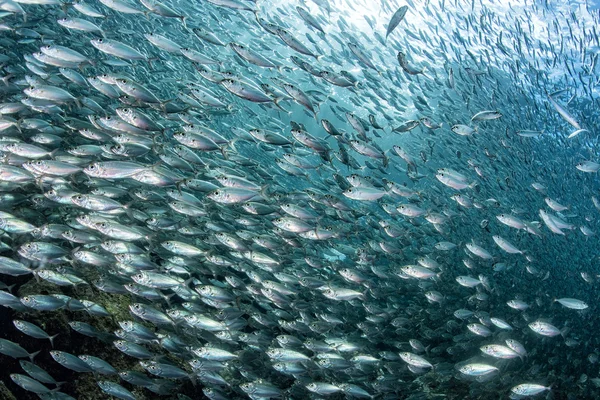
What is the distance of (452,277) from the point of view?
40.7 ft

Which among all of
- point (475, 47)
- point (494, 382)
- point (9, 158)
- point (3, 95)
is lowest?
point (9, 158)

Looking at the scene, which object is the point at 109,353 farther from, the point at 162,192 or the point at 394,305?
the point at 394,305

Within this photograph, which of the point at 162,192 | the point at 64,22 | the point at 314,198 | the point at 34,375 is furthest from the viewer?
the point at 314,198

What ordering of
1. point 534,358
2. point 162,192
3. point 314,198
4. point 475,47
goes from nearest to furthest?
point 162,192 → point 314,198 → point 534,358 → point 475,47

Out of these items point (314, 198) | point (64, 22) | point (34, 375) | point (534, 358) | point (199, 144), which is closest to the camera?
point (34, 375)

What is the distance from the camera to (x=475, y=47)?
68.6 ft

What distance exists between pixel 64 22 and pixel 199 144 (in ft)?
9.47

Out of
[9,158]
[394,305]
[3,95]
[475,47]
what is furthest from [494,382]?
[475,47]

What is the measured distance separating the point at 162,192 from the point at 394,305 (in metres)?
6.45

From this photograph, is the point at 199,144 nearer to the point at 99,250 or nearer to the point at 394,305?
the point at 99,250

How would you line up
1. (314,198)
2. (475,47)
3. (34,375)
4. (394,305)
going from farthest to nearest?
(475,47) < (394,305) < (314,198) < (34,375)

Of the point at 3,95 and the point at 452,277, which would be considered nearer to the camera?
the point at 3,95

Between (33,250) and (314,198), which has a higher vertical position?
(314,198)

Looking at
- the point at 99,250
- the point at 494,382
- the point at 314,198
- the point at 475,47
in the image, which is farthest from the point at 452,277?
the point at 475,47
